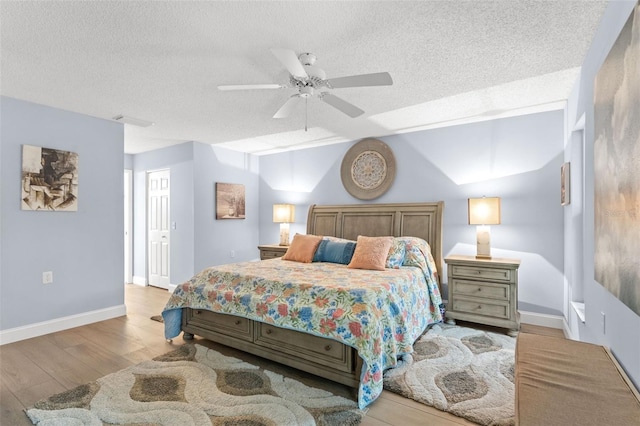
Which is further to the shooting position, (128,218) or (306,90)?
(128,218)

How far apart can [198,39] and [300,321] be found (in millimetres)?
2229

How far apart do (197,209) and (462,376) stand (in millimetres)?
4458

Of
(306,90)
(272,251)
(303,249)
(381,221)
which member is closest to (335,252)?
(303,249)

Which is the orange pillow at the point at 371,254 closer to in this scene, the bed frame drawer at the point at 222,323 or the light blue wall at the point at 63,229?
the bed frame drawer at the point at 222,323

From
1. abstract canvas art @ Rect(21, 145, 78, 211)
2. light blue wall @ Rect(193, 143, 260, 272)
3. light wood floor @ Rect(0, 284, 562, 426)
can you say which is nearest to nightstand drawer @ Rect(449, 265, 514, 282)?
light wood floor @ Rect(0, 284, 562, 426)

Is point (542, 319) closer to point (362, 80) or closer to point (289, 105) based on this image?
point (362, 80)

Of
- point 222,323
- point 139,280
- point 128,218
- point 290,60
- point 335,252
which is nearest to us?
point 290,60

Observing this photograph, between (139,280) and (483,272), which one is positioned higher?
(483,272)

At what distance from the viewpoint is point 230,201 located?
5.80 metres

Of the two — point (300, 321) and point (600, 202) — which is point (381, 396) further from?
point (600, 202)

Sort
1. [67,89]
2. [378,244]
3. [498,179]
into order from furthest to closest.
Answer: [498,179], [378,244], [67,89]

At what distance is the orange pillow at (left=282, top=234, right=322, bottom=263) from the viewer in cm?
411

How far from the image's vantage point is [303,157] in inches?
227

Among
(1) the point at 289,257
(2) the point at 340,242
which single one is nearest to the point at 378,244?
(2) the point at 340,242
